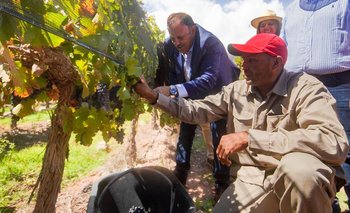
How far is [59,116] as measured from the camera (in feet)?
6.77

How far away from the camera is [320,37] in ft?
8.77

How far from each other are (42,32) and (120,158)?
159 inches

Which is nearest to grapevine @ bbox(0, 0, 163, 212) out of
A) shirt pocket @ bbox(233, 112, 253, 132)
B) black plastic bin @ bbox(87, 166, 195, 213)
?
black plastic bin @ bbox(87, 166, 195, 213)

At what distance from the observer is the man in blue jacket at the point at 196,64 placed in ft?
10.1

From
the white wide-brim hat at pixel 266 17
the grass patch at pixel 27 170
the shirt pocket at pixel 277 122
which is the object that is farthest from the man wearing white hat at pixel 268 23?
the grass patch at pixel 27 170

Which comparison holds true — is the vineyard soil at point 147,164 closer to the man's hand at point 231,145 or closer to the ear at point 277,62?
the man's hand at point 231,145

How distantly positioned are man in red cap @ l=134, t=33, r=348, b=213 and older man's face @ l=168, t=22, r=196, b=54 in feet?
2.33

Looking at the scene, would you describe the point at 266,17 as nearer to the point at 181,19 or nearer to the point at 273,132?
the point at 181,19

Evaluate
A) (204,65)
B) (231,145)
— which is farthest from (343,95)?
(204,65)

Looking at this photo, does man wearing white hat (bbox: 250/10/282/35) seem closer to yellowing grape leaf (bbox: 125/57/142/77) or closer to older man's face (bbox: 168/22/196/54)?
older man's face (bbox: 168/22/196/54)

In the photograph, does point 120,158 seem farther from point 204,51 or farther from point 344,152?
point 344,152

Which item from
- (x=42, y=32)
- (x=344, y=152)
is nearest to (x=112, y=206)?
(x=42, y=32)

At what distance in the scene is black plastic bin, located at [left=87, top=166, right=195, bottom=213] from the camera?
7.04 ft

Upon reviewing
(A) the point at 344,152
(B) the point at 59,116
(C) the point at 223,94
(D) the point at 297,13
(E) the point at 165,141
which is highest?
(D) the point at 297,13
